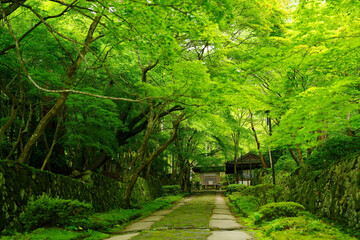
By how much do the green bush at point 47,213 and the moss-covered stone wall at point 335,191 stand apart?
6.94 metres

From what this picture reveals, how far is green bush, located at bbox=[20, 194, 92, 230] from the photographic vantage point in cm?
679

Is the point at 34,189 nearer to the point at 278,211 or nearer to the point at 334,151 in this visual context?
the point at 278,211

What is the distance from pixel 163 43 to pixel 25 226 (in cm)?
559

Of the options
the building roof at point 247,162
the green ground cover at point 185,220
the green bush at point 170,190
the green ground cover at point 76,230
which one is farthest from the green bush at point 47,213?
the building roof at point 247,162

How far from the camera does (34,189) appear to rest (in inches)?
315

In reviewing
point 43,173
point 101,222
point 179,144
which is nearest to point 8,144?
point 43,173

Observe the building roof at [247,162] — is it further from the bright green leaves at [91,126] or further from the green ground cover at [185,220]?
the bright green leaves at [91,126]

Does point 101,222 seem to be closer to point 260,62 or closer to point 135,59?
point 260,62

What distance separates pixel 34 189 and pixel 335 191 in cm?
883

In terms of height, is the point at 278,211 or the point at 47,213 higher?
the point at 47,213

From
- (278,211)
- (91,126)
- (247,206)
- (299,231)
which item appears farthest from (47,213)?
(247,206)

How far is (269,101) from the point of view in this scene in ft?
42.0

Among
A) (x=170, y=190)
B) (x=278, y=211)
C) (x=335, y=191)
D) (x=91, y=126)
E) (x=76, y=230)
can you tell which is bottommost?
(x=170, y=190)

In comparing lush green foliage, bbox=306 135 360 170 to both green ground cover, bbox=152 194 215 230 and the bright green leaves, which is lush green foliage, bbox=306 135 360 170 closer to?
green ground cover, bbox=152 194 215 230
